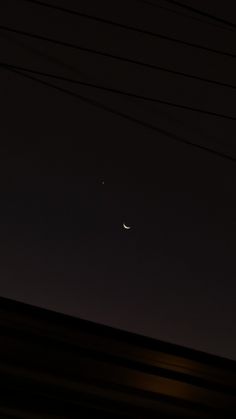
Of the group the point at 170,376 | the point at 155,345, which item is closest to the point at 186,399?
the point at 170,376

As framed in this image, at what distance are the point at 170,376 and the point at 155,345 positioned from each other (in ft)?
0.88

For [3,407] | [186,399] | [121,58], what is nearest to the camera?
[3,407]

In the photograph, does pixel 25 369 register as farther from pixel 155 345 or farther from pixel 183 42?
pixel 183 42

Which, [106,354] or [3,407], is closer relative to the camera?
[3,407]

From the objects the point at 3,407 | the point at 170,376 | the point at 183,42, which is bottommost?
the point at 3,407

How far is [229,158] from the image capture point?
4.63m

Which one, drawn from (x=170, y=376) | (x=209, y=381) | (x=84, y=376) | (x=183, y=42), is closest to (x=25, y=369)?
(x=84, y=376)

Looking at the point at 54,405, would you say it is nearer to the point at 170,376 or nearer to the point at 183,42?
the point at 170,376

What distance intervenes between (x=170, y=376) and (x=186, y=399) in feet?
0.54

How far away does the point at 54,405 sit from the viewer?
3287 millimetres

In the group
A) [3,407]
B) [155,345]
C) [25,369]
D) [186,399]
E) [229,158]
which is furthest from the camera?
[229,158]

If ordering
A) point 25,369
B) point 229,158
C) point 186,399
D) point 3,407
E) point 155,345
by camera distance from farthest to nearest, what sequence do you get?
point 229,158
point 155,345
point 186,399
point 25,369
point 3,407

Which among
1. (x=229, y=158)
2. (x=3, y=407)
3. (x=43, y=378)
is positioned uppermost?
(x=229, y=158)

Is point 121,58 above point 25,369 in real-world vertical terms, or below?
above
